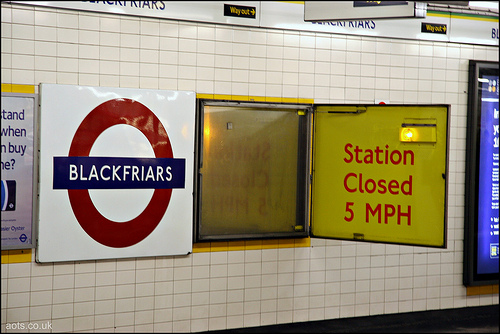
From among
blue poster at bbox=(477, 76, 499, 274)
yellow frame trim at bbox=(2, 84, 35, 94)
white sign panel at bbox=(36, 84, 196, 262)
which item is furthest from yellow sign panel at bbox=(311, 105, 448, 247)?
yellow frame trim at bbox=(2, 84, 35, 94)

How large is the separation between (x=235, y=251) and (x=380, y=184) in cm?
153

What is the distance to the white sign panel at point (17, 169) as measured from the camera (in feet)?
14.7

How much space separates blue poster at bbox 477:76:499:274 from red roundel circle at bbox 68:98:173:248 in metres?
3.53

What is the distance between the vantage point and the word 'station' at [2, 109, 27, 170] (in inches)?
176

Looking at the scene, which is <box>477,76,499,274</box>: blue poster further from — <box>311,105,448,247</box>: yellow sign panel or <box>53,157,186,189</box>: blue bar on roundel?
<box>53,157,186,189</box>: blue bar on roundel

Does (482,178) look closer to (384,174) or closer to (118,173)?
(384,174)

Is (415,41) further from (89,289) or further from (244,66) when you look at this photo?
(89,289)

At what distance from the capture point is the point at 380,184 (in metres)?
5.03

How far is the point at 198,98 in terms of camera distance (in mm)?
5102

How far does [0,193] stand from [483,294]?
5.20 m

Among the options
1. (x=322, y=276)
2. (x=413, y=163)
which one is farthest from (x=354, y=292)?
(x=413, y=163)

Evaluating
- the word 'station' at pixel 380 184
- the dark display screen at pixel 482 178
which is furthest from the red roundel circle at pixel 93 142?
the dark display screen at pixel 482 178

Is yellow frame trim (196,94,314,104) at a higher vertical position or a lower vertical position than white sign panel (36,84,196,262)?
higher

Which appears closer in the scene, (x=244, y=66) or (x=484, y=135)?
(x=244, y=66)
